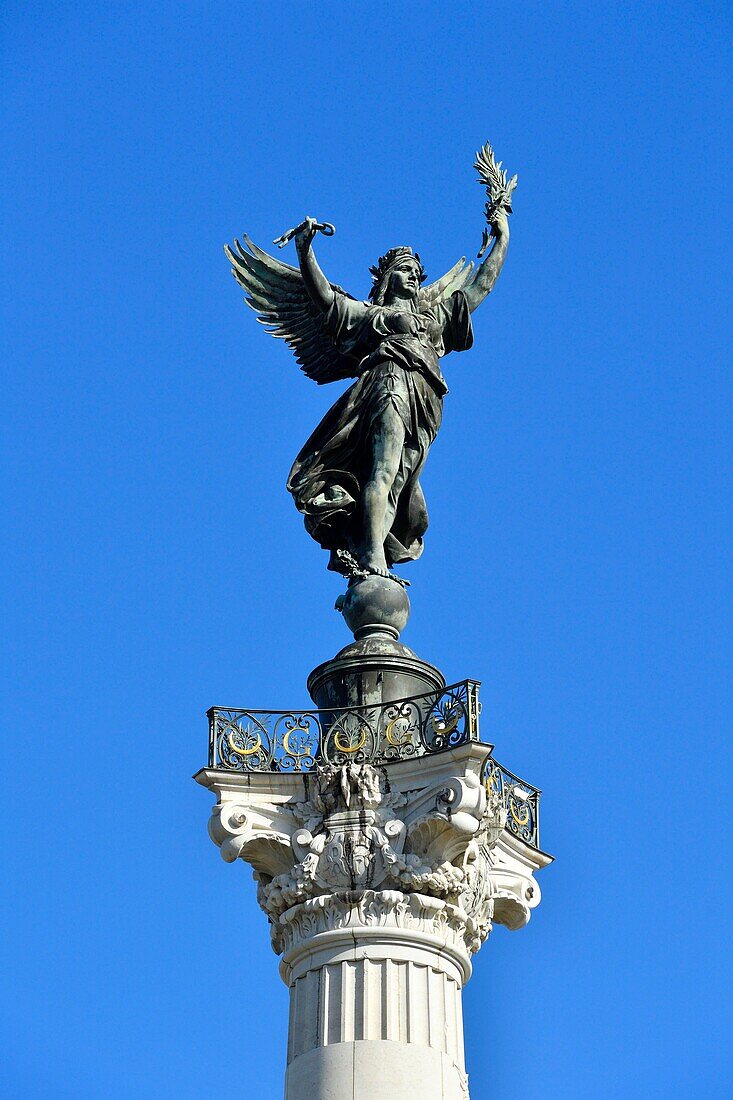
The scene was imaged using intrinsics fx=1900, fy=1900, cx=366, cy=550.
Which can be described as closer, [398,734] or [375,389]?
[398,734]

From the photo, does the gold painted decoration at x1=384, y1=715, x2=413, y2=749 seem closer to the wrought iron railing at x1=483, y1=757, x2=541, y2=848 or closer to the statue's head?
the wrought iron railing at x1=483, y1=757, x2=541, y2=848

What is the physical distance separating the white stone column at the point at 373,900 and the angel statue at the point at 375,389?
4143 mm

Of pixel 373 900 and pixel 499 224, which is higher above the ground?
pixel 499 224

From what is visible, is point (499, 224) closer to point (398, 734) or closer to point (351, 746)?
point (398, 734)

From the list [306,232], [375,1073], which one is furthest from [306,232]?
[375,1073]

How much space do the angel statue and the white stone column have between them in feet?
13.6

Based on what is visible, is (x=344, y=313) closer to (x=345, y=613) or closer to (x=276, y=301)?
(x=276, y=301)

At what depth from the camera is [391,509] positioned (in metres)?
26.0

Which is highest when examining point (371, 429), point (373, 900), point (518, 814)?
point (371, 429)

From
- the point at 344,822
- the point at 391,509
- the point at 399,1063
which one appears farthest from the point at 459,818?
the point at 391,509

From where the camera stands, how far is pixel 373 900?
21.1m

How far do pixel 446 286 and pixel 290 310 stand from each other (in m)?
2.43

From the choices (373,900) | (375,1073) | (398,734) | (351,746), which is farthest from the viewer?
(351,746)

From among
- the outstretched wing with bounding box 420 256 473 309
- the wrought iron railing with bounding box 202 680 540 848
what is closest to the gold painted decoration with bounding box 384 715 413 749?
the wrought iron railing with bounding box 202 680 540 848
